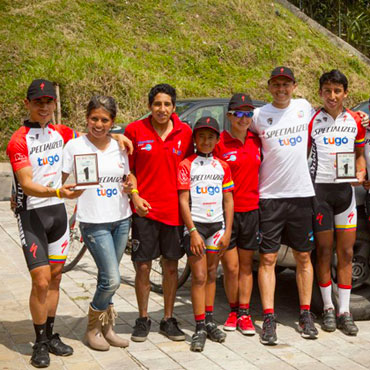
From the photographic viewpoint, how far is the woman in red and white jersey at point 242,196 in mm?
5715

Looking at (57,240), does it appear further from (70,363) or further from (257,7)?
(257,7)

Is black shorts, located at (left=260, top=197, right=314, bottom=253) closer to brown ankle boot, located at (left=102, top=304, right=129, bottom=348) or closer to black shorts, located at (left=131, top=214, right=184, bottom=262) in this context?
black shorts, located at (left=131, top=214, right=184, bottom=262)

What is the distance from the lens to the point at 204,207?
5.56 meters

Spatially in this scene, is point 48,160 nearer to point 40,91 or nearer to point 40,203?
point 40,203

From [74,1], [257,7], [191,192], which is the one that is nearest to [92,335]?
[191,192]

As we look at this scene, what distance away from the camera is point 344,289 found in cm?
600

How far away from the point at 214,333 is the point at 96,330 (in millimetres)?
979

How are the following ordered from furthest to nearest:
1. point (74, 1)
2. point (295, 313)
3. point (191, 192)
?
point (74, 1) → point (295, 313) → point (191, 192)

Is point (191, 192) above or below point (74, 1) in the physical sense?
below

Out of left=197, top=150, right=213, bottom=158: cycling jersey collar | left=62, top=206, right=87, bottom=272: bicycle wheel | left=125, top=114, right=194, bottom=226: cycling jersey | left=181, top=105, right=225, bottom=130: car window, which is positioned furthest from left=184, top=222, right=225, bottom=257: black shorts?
left=181, top=105, right=225, bottom=130: car window

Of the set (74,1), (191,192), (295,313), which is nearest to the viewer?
(191,192)

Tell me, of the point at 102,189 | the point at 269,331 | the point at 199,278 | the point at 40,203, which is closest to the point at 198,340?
the point at 199,278

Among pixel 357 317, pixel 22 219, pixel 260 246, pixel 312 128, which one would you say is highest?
pixel 312 128

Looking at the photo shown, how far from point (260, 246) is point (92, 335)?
1619 mm
